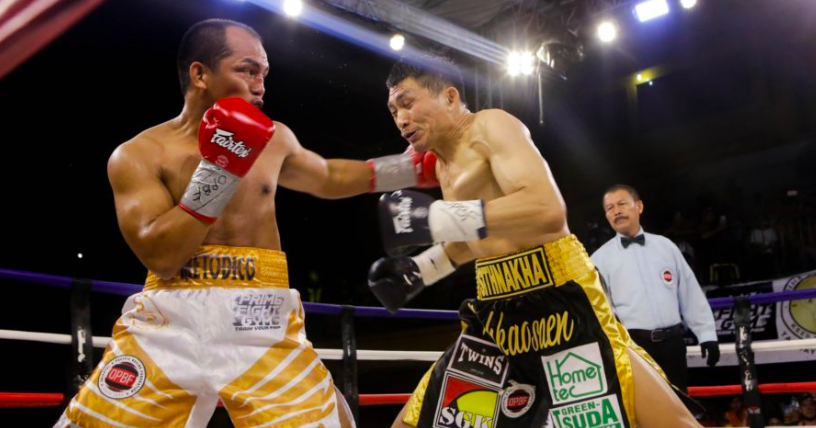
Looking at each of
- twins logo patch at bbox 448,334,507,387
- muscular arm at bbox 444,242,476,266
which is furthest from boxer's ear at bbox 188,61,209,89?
twins logo patch at bbox 448,334,507,387

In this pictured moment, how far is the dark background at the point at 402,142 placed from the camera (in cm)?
659

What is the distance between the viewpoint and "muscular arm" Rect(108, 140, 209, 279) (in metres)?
1.37

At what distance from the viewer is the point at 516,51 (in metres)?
5.71

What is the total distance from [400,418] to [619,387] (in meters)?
0.62

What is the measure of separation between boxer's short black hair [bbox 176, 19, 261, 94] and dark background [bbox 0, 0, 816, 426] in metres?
4.50

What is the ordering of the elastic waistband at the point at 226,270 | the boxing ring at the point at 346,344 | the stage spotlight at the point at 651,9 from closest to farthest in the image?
1. the elastic waistband at the point at 226,270
2. the boxing ring at the point at 346,344
3. the stage spotlight at the point at 651,9

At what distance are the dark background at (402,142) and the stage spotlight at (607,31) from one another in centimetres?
40

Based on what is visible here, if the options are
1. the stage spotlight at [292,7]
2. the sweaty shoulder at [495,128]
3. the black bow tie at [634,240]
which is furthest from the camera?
the stage spotlight at [292,7]

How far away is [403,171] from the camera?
6.73ft

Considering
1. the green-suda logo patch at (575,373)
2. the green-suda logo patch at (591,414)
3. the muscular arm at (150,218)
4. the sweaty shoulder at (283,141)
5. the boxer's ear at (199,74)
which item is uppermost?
the boxer's ear at (199,74)

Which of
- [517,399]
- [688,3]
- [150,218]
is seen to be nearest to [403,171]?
[517,399]

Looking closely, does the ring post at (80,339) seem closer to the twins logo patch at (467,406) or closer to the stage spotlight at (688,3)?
the twins logo patch at (467,406)

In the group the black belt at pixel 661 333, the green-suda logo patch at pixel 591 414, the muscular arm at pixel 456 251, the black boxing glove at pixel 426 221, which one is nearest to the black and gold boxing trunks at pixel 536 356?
the green-suda logo patch at pixel 591 414

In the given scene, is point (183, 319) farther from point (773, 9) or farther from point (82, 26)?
point (773, 9)
